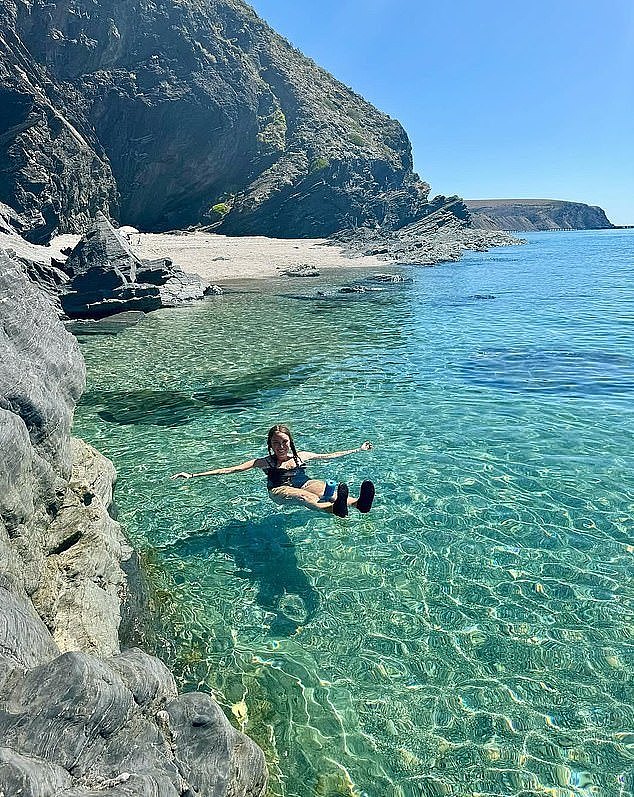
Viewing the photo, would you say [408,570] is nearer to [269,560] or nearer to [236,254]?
[269,560]

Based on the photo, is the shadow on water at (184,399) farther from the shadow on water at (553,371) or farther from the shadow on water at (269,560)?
the shadow on water at (553,371)

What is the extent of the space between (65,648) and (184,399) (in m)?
11.2

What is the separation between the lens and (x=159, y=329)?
28578 mm

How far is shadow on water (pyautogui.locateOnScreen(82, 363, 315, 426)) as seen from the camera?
15203 mm

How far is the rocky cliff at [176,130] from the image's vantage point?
65438 millimetres

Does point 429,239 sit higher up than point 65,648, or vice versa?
point 429,239

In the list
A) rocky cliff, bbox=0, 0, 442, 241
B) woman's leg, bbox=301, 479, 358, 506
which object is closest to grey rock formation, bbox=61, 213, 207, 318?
rocky cliff, bbox=0, 0, 442, 241

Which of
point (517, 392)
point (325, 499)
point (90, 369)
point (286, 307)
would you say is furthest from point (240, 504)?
point (286, 307)

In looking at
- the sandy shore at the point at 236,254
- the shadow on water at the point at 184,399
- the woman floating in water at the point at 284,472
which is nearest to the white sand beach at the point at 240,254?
the sandy shore at the point at 236,254

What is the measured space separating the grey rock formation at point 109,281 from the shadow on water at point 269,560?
2636 centimetres

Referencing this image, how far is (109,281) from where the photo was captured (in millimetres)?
32969

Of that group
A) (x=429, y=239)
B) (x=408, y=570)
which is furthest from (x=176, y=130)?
(x=408, y=570)

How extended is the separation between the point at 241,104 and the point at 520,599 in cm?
9976

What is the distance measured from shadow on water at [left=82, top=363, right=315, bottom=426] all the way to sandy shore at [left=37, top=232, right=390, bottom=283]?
31.5 m
